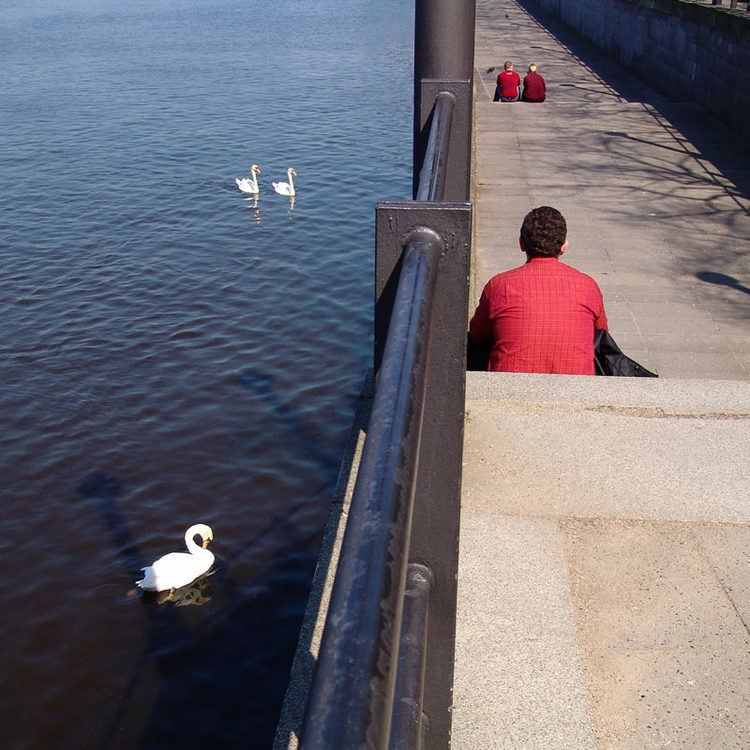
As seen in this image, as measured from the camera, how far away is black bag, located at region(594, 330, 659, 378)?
188 inches

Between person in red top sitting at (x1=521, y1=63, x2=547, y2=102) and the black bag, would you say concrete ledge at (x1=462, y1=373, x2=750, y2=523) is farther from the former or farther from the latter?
person in red top sitting at (x1=521, y1=63, x2=547, y2=102)

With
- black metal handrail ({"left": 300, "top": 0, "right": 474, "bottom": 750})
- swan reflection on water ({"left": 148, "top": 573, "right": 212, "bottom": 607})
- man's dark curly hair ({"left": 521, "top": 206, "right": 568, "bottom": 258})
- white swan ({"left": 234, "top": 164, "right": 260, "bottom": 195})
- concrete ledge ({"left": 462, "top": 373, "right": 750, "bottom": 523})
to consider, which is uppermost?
black metal handrail ({"left": 300, "top": 0, "right": 474, "bottom": 750})

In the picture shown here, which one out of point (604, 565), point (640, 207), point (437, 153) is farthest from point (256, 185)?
point (604, 565)

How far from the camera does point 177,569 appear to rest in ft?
23.4

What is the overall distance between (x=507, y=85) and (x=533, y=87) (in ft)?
1.62

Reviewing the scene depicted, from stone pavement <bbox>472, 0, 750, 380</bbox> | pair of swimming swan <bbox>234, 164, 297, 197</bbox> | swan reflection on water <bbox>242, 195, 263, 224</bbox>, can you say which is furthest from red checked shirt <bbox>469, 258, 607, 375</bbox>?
pair of swimming swan <bbox>234, 164, 297, 197</bbox>

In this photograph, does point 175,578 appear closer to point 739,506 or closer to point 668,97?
point 739,506

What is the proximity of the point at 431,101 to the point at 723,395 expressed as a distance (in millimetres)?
1727

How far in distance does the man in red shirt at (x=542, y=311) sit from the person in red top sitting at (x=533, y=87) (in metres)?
14.6

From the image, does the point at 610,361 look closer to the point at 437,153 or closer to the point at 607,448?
the point at 607,448

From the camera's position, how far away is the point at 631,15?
74.9 feet

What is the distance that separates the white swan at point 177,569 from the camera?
714cm

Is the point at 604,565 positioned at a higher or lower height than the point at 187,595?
higher

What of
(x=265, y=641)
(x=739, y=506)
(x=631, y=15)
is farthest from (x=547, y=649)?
(x=631, y=15)
